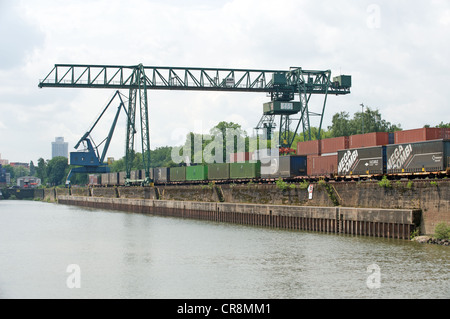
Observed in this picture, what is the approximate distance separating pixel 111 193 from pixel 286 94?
156 feet

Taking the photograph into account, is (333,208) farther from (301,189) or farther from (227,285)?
(227,285)

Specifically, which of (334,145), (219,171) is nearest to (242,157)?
(219,171)

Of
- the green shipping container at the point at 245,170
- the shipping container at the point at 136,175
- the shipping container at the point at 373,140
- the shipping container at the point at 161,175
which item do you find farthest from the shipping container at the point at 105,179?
the shipping container at the point at 373,140

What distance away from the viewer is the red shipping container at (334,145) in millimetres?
55094

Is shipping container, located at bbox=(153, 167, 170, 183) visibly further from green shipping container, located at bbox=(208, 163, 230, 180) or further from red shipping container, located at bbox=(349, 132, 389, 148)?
red shipping container, located at bbox=(349, 132, 389, 148)

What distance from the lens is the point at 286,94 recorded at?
80.2m

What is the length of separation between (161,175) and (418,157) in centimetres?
5934

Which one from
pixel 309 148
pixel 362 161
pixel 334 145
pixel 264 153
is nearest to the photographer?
pixel 362 161

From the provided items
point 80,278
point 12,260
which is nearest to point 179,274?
point 80,278

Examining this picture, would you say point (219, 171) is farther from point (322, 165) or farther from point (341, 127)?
point (341, 127)

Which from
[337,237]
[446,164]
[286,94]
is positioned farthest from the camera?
[286,94]

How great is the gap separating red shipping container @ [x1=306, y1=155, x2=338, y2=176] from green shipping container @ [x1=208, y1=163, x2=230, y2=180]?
17.4 meters

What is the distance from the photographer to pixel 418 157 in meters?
42.7

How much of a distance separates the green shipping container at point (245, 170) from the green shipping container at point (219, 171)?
37.6 inches
